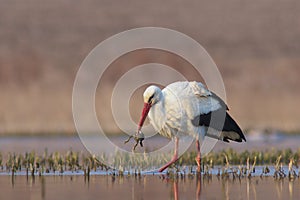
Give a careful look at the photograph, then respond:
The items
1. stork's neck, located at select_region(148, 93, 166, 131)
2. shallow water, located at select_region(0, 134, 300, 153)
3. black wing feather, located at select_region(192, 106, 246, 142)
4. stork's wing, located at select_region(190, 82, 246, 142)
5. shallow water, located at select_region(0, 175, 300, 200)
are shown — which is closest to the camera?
shallow water, located at select_region(0, 175, 300, 200)

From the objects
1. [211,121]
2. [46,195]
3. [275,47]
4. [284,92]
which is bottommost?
[46,195]

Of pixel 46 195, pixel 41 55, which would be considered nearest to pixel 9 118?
pixel 41 55

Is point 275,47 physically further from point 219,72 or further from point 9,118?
point 9,118

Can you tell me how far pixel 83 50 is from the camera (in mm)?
41781

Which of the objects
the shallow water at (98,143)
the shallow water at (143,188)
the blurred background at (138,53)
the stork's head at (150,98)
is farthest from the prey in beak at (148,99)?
the blurred background at (138,53)

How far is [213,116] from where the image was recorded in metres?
16.5

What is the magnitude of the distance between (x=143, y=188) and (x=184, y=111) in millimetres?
2090

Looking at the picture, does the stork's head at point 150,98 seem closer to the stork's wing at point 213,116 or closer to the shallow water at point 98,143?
the stork's wing at point 213,116

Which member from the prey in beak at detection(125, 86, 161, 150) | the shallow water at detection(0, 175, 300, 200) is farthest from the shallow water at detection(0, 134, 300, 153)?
the shallow water at detection(0, 175, 300, 200)

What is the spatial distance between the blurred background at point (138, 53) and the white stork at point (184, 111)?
10879mm

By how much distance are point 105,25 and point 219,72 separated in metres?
8.71

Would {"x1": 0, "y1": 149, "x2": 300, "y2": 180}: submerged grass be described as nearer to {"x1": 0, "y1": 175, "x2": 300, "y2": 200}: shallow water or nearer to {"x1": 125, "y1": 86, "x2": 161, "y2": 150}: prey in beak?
{"x1": 0, "y1": 175, "x2": 300, "y2": 200}: shallow water

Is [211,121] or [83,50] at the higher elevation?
[83,50]

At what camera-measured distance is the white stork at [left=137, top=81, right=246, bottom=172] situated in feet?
52.3
